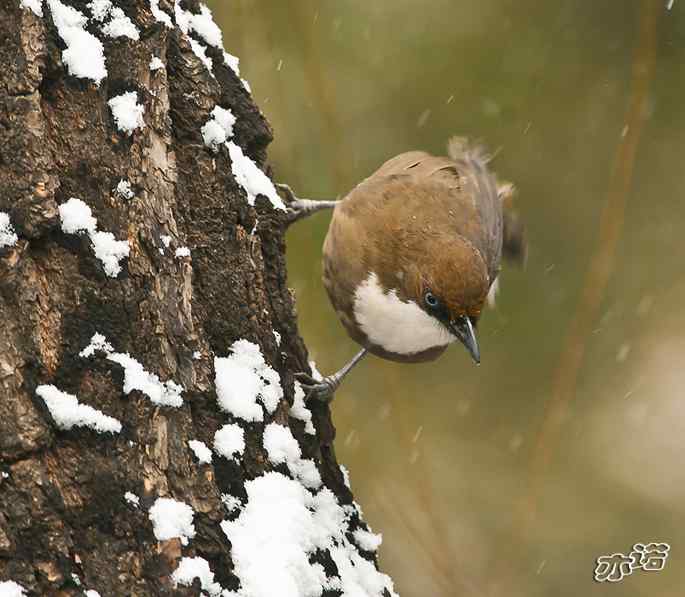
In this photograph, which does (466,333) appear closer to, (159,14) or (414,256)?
(414,256)

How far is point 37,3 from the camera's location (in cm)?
187

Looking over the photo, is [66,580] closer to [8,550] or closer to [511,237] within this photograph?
[8,550]

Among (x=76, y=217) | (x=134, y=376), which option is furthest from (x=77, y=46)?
(x=134, y=376)

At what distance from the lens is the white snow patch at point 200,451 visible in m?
1.88

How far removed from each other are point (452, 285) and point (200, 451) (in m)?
1.38

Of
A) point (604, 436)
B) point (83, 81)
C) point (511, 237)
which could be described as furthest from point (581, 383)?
point (83, 81)

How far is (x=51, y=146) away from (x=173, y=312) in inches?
15.5

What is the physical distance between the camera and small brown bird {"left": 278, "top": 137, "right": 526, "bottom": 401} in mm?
3102

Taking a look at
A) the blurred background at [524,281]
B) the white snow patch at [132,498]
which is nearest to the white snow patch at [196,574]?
the white snow patch at [132,498]

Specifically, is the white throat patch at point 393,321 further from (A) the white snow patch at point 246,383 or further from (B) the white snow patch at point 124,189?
(B) the white snow patch at point 124,189

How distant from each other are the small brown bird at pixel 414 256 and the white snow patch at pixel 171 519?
1216 millimetres

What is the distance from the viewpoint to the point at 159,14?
2.08 metres

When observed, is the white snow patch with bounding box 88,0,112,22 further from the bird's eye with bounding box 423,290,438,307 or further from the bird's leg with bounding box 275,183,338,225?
the bird's leg with bounding box 275,183,338,225

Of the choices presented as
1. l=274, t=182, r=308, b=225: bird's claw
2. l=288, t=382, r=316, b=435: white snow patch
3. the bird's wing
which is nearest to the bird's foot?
l=288, t=382, r=316, b=435: white snow patch
